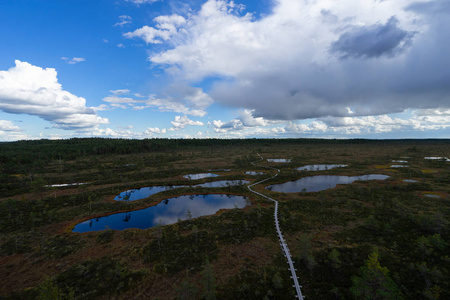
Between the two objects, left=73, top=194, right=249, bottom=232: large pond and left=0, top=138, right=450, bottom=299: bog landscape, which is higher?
left=0, top=138, right=450, bottom=299: bog landscape

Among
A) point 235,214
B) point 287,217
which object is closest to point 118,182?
point 235,214

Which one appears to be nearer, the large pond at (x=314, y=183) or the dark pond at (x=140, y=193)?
the dark pond at (x=140, y=193)

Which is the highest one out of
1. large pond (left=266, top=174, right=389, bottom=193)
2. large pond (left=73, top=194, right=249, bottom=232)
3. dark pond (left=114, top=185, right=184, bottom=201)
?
large pond (left=266, top=174, right=389, bottom=193)

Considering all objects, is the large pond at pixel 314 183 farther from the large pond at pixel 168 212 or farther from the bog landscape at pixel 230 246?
the large pond at pixel 168 212

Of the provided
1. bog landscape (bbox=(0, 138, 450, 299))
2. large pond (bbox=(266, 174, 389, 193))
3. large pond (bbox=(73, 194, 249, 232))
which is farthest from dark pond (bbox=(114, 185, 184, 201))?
large pond (bbox=(266, 174, 389, 193))

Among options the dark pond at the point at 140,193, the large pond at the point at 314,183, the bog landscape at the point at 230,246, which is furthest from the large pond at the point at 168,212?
the large pond at the point at 314,183

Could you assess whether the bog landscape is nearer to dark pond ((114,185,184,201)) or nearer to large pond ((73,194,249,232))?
large pond ((73,194,249,232))

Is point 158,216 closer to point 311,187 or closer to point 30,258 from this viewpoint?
point 30,258
